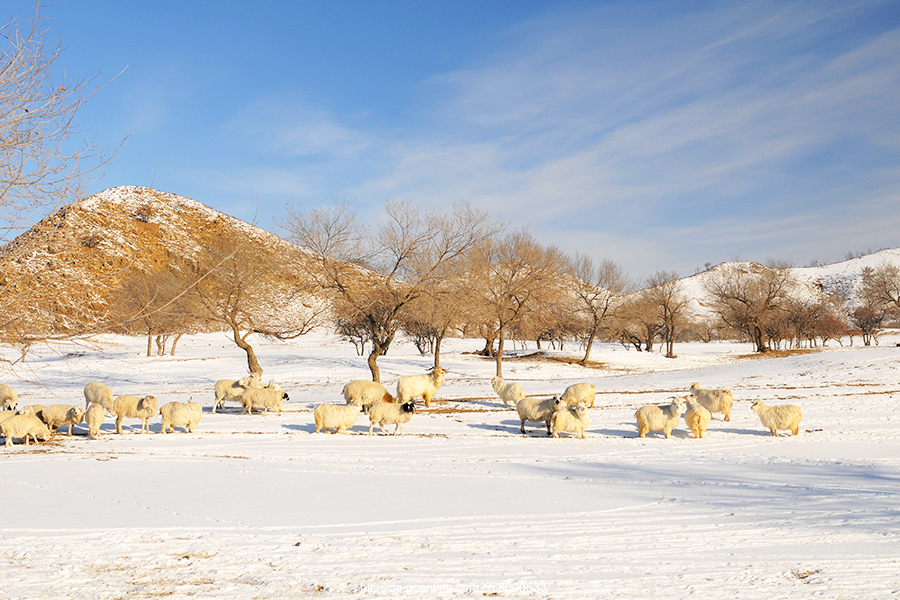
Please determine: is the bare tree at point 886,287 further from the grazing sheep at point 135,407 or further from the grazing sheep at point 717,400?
the grazing sheep at point 135,407

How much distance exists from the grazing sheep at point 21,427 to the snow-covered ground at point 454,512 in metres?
0.42

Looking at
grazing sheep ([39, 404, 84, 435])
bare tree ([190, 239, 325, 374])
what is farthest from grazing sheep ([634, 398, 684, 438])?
bare tree ([190, 239, 325, 374])

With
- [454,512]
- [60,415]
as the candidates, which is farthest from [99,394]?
[454,512]

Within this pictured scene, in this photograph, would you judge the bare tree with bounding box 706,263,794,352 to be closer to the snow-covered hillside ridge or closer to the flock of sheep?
the flock of sheep

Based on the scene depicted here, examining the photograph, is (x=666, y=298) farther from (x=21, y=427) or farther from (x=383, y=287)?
(x=21, y=427)

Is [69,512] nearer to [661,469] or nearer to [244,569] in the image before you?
[244,569]

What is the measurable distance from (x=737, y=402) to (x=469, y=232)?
46.1 feet

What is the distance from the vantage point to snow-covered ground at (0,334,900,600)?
17.5 ft

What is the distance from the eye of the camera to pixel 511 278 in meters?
41.7

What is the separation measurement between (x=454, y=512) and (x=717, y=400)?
11.6 meters

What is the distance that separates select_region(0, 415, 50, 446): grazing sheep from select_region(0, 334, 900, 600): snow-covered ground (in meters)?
0.42

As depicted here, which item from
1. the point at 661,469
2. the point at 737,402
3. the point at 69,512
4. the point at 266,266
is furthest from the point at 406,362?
the point at 69,512

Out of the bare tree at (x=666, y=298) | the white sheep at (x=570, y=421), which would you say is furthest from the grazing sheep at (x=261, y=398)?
the bare tree at (x=666, y=298)

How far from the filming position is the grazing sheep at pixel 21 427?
13211 mm
